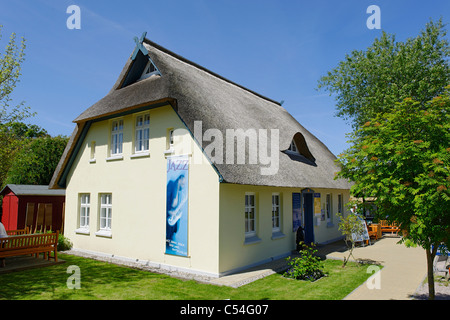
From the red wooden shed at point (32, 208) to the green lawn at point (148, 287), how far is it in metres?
9.66

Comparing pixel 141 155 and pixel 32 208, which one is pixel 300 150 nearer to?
pixel 141 155

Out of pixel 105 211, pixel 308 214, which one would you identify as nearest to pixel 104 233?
pixel 105 211

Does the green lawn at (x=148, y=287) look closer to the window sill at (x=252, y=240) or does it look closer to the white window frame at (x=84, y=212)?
the window sill at (x=252, y=240)

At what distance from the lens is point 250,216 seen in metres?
11.5

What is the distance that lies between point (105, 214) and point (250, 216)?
7006 millimetres

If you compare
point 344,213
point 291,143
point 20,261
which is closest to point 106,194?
point 20,261

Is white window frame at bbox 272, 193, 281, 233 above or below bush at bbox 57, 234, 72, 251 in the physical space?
above

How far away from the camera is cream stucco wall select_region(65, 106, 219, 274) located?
9992mm

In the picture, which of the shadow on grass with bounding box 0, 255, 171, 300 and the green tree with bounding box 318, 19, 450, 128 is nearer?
the shadow on grass with bounding box 0, 255, 171, 300

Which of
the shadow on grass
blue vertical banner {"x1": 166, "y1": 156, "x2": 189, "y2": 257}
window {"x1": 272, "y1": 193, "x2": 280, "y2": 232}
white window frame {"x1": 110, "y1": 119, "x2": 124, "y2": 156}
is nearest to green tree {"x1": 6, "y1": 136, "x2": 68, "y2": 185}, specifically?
white window frame {"x1": 110, "y1": 119, "x2": 124, "y2": 156}

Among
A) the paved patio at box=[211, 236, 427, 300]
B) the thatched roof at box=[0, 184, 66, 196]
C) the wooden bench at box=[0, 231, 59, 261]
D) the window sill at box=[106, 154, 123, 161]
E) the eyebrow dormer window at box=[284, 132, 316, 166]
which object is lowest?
the paved patio at box=[211, 236, 427, 300]

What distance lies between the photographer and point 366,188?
6.99 m

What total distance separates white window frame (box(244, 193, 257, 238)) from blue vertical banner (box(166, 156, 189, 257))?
2370 millimetres

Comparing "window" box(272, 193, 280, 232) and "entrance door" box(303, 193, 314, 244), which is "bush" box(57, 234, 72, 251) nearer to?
"window" box(272, 193, 280, 232)
